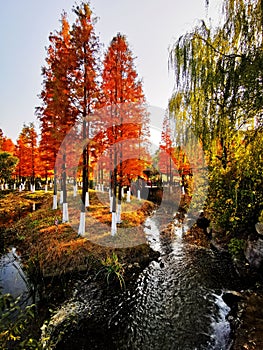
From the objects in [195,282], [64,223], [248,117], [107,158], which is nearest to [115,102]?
[107,158]

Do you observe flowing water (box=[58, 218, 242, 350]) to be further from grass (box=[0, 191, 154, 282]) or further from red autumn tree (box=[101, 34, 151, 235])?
red autumn tree (box=[101, 34, 151, 235])

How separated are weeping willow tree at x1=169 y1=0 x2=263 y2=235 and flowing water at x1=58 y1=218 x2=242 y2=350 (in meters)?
4.27

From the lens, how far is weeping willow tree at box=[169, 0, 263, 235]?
434cm

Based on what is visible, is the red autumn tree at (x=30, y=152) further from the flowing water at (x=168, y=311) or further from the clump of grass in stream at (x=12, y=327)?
the clump of grass in stream at (x=12, y=327)

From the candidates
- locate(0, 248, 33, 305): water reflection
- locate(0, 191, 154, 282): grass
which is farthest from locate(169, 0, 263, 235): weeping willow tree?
locate(0, 248, 33, 305): water reflection

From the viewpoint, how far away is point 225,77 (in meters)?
4.84

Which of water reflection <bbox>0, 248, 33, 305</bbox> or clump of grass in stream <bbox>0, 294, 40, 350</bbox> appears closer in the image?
clump of grass in stream <bbox>0, 294, 40, 350</bbox>

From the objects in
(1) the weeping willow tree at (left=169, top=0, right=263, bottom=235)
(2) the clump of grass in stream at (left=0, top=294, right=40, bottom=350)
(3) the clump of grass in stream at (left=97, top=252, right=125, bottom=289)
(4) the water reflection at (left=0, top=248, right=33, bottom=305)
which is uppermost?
(1) the weeping willow tree at (left=169, top=0, right=263, bottom=235)

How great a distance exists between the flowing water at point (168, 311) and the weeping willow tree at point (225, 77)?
14.0ft

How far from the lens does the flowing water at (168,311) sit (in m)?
4.99

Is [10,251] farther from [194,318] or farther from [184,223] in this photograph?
[184,223]

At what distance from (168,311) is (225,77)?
244 inches

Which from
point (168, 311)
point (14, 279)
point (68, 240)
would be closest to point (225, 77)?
point (168, 311)

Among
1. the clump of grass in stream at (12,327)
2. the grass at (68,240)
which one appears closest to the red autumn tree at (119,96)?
the grass at (68,240)
